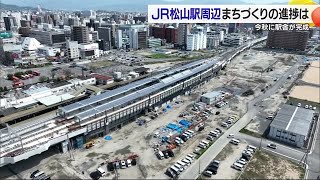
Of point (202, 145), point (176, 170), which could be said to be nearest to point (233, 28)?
point (202, 145)

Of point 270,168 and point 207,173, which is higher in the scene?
point 207,173

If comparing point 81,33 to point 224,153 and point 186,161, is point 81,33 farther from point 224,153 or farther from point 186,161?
point 224,153

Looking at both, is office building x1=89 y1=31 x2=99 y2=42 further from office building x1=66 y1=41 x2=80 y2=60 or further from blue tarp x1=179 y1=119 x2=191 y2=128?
blue tarp x1=179 y1=119 x2=191 y2=128

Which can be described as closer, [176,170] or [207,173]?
[207,173]

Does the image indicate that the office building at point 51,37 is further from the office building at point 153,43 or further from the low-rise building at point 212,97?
the low-rise building at point 212,97

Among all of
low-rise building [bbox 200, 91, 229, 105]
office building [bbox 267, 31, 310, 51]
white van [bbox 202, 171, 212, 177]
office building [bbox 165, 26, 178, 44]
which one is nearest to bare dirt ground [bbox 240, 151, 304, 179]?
white van [bbox 202, 171, 212, 177]

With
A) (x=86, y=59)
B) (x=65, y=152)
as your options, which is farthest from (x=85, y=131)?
(x=86, y=59)
